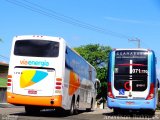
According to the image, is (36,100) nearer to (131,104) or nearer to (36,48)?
(36,48)

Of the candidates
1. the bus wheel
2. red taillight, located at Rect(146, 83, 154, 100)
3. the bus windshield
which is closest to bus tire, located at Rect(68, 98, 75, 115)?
the bus wheel

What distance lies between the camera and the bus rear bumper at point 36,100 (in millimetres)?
20062

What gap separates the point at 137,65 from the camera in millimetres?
23891

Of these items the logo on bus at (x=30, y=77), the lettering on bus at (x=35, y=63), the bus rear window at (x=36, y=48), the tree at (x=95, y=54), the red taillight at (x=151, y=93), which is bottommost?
the red taillight at (x=151, y=93)

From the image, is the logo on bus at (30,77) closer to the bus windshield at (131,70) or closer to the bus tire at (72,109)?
the bus tire at (72,109)

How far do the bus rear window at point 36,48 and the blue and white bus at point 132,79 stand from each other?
4.70 meters

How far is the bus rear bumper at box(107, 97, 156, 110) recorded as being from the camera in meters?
23.6

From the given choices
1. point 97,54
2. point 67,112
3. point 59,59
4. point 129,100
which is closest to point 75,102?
point 67,112

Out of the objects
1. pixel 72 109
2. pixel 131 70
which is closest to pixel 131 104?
pixel 131 70

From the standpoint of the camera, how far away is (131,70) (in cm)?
2388

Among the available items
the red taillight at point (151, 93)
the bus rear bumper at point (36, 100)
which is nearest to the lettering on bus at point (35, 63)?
the bus rear bumper at point (36, 100)

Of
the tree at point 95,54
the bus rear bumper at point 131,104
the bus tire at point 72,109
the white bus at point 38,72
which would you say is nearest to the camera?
the white bus at point 38,72

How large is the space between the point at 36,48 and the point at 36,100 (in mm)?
2260

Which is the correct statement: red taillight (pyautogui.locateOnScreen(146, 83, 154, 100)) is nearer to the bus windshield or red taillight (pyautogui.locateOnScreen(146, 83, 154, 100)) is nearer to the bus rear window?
the bus windshield
